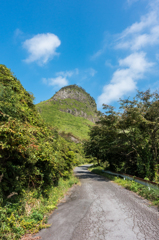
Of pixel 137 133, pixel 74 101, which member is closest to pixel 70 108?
pixel 74 101

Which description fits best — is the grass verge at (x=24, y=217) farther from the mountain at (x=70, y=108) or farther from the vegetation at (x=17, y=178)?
the mountain at (x=70, y=108)

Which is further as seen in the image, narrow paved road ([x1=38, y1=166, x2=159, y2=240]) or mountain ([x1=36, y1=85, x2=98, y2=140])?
mountain ([x1=36, y1=85, x2=98, y2=140])

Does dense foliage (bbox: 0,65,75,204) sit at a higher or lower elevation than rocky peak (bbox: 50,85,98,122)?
lower

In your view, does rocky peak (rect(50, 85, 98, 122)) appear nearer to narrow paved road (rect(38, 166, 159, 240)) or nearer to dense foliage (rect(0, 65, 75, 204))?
dense foliage (rect(0, 65, 75, 204))

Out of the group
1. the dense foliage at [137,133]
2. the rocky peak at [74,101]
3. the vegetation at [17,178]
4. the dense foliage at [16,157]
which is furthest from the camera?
the rocky peak at [74,101]

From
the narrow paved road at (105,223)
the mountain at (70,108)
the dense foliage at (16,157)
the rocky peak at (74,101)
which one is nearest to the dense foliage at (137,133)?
the narrow paved road at (105,223)

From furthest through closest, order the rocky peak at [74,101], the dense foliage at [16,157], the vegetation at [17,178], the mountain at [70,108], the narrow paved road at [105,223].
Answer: the rocky peak at [74,101] → the mountain at [70,108] → the dense foliage at [16,157] → the vegetation at [17,178] → the narrow paved road at [105,223]

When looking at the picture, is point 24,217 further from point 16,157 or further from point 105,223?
point 105,223

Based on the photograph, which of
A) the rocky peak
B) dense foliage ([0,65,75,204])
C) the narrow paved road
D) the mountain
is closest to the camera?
the narrow paved road

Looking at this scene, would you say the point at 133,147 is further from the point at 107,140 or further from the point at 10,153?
the point at 10,153

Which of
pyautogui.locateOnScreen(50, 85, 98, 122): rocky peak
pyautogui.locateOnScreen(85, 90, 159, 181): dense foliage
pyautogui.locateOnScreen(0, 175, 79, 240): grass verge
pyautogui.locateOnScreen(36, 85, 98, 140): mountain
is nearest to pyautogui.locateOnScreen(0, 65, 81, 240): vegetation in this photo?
pyautogui.locateOnScreen(0, 175, 79, 240): grass verge

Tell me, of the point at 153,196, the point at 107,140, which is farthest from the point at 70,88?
the point at 153,196

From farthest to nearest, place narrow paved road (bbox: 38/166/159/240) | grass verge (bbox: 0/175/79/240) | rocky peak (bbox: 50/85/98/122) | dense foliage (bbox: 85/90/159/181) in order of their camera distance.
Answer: rocky peak (bbox: 50/85/98/122) → dense foliage (bbox: 85/90/159/181) → narrow paved road (bbox: 38/166/159/240) → grass verge (bbox: 0/175/79/240)

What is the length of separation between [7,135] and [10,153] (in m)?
0.85
